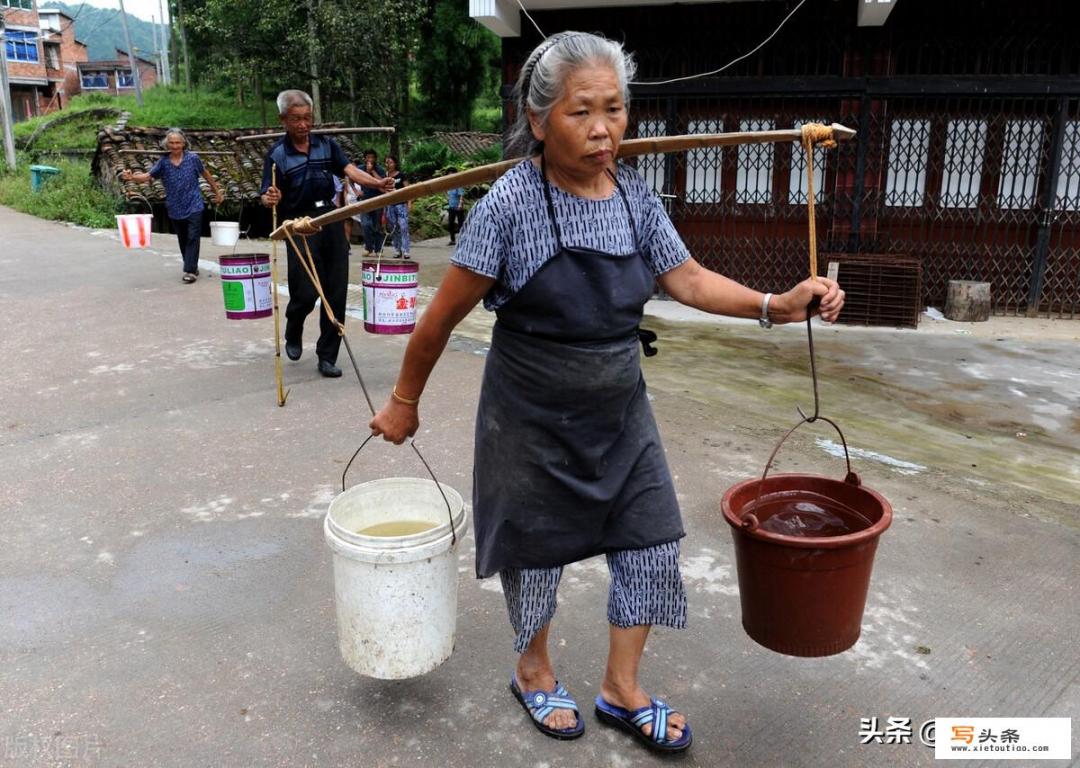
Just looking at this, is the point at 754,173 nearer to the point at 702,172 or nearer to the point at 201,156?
the point at 702,172

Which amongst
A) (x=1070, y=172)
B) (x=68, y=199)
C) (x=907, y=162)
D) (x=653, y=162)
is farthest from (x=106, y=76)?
(x=1070, y=172)

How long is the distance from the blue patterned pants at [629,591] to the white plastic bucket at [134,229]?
8.37 metres

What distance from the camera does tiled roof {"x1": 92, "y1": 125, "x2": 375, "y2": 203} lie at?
16.6 m

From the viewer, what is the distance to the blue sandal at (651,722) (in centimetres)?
226

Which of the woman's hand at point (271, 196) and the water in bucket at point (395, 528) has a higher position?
the woman's hand at point (271, 196)

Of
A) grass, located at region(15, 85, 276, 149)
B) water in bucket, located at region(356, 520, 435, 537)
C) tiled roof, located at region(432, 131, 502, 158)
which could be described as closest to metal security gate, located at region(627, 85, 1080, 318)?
water in bucket, located at region(356, 520, 435, 537)

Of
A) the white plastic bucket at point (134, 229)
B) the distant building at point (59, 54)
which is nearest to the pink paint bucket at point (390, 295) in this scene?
the white plastic bucket at point (134, 229)

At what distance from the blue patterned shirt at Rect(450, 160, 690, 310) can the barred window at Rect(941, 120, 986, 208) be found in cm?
819

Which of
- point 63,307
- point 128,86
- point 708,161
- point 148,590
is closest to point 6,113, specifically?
point 63,307

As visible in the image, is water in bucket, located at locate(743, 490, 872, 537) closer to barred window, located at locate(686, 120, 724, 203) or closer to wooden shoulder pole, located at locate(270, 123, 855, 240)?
wooden shoulder pole, located at locate(270, 123, 855, 240)

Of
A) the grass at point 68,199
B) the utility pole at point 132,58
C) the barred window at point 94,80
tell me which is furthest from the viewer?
the barred window at point 94,80

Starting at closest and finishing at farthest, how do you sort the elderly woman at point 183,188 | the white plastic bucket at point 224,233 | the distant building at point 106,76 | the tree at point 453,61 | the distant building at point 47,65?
the white plastic bucket at point 224,233 < the elderly woman at point 183,188 < the tree at point 453,61 < the distant building at point 47,65 < the distant building at point 106,76

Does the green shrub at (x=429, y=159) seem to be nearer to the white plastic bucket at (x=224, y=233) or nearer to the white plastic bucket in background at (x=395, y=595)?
the white plastic bucket at (x=224, y=233)

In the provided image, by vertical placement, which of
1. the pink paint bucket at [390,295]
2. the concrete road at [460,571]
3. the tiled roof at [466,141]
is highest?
the tiled roof at [466,141]
